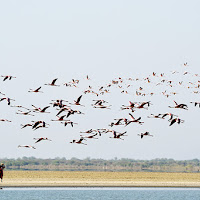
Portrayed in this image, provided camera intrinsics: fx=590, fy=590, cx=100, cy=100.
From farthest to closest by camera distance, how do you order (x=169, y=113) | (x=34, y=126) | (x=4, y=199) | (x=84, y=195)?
1. (x=84, y=195)
2. (x=4, y=199)
3. (x=169, y=113)
4. (x=34, y=126)

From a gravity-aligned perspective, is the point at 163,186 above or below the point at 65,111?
below

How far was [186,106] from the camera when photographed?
2030 inches

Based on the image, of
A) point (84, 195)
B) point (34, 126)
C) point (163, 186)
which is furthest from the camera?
point (163, 186)

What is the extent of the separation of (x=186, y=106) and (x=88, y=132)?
29.7 feet

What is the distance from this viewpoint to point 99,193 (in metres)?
80.8

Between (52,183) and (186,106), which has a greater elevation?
(186,106)

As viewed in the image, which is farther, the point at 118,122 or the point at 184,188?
the point at 184,188

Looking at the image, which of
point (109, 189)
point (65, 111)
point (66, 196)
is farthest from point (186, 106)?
point (109, 189)

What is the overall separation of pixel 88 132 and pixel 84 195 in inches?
1184

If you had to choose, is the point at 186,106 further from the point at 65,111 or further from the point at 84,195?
the point at 84,195

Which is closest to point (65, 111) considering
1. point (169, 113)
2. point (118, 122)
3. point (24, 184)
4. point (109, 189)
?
point (118, 122)

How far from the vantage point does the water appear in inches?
2948

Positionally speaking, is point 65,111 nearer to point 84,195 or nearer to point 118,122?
point 118,122

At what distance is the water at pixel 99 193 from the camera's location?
7488 cm
